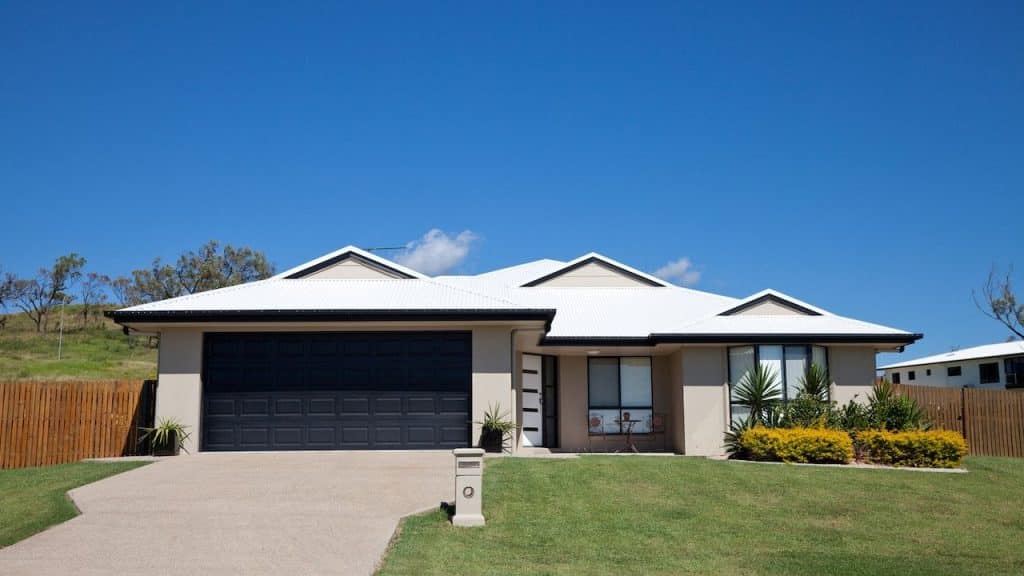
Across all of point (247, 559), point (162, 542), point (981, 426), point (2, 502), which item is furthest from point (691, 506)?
point (981, 426)

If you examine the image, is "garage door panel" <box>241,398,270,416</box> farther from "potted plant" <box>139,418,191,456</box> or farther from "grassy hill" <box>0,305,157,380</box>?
"grassy hill" <box>0,305,157,380</box>

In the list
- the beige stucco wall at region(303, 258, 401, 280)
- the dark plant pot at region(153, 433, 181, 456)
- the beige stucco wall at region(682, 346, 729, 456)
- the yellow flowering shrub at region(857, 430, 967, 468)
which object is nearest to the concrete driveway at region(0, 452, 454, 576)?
the dark plant pot at region(153, 433, 181, 456)

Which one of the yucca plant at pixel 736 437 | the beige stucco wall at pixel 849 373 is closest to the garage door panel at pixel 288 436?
the yucca plant at pixel 736 437

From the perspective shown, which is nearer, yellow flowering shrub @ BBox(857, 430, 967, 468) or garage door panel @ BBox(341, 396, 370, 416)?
yellow flowering shrub @ BBox(857, 430, 967, 468)

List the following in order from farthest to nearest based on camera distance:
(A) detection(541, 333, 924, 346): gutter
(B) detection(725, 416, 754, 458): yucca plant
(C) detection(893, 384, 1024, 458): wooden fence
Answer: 1. (C) detection(893, 384, 1024, 458): wooden fence
2. (A) detection(541, 333, 924, 346): gutter
3. (B) detection(725, 416, 754, 458): yucca plant

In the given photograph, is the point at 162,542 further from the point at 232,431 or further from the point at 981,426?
the point at 981,426

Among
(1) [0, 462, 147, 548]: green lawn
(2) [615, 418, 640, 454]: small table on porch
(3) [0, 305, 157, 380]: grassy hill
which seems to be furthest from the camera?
(3) [0, 305, 157, 380]: grassy hill

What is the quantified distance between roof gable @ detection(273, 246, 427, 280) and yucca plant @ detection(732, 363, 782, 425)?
28.2 feet

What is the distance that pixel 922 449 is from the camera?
18516mm

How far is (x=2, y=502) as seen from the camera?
14.0 metres

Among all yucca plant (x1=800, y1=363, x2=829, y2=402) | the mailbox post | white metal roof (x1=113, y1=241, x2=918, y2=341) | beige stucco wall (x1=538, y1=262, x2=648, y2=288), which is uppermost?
beige stucco wall (x1=538, y1=262, x2=648, y2=288)

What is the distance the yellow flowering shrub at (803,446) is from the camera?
18.5 m

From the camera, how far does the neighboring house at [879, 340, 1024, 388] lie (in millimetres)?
41812

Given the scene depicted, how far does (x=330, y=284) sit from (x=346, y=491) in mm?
9470
